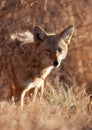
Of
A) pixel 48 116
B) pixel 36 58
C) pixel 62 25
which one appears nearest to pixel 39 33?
pixel 36 58

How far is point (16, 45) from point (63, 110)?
1.88 m

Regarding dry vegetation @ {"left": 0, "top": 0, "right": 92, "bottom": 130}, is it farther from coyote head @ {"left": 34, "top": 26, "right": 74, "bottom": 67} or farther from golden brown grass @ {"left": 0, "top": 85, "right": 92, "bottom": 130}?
golden brown grass @ {"left": 0, "top": 85, "right": 92, "bottom": 130}

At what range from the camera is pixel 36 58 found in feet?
29.9

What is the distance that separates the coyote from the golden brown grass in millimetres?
698

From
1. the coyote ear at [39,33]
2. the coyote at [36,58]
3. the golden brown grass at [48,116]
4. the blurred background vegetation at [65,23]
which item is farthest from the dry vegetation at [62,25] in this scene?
the golden brown grass at [48,116]

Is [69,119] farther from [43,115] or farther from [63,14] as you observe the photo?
[63,14]

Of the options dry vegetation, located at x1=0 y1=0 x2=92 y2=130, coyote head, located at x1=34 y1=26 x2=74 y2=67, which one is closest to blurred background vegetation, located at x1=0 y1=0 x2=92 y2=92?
dry vegetation, located at x1=0 y1=0 x2=92 y2=130

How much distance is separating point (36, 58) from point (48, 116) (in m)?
2.00

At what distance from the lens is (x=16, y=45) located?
954cm

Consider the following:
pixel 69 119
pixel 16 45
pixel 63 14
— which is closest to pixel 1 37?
pixel 16 45

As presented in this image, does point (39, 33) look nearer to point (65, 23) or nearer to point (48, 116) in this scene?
point (48, 116)

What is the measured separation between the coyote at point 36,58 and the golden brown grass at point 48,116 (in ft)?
2.29

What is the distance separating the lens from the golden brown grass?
6.75 metres

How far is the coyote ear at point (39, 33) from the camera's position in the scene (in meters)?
9.01
